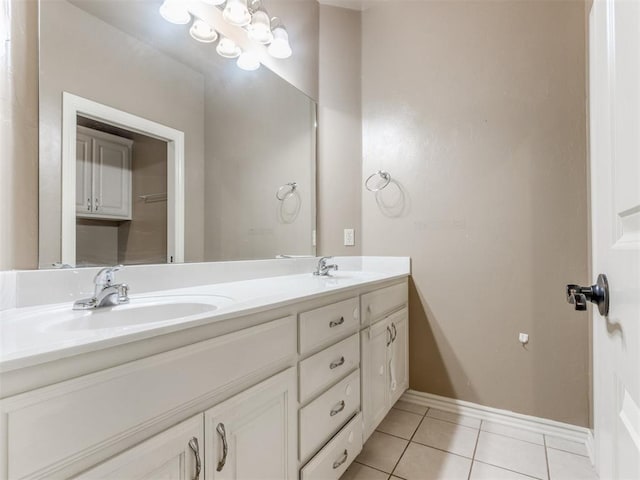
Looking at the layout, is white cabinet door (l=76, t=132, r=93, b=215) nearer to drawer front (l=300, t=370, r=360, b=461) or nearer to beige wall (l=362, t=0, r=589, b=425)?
drawer front (l=300, t=370, r=360, b=461)

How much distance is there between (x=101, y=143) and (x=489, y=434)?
7.04 feet

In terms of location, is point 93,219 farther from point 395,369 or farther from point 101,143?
point 395,369

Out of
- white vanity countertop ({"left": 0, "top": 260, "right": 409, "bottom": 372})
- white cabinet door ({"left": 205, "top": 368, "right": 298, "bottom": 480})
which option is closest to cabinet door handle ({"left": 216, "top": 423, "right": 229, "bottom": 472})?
white cabinet door ({"left": 205, "top": 368, "right": 298, "bottom": 480})

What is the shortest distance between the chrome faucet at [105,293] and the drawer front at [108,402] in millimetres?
387

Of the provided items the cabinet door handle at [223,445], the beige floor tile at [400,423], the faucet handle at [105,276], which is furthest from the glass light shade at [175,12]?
the beige floor tile at [400,423]

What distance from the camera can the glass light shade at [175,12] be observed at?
3.98 feet

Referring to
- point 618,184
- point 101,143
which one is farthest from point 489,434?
point 101,143

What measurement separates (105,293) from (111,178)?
41cm

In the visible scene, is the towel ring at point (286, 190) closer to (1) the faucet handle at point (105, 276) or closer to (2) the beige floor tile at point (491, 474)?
(1) the faucet handle at point (105, 276)

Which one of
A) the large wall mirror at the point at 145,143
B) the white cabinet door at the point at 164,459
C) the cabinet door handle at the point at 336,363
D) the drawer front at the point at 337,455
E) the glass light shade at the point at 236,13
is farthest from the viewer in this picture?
the glass light shade at the point at 236,13

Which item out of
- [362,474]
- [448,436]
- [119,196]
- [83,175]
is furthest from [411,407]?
[83,175]

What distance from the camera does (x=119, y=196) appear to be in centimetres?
109

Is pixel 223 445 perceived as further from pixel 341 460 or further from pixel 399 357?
pixel 399 357

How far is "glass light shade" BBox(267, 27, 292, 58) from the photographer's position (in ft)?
5.50
